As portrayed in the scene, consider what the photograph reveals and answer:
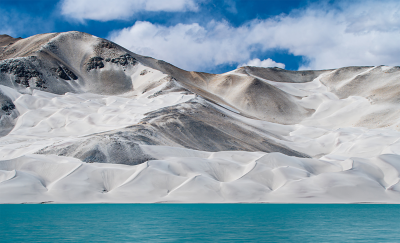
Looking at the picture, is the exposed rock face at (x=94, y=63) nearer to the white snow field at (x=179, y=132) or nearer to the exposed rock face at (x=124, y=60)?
the white snow field at (x=179, y=132)

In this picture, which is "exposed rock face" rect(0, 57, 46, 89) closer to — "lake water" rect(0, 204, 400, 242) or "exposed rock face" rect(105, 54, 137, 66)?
"exposed rock face" rect(105, 54, 137, 66)

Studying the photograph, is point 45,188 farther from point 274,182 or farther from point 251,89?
point 251,89

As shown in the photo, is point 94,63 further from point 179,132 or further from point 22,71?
point 179,132

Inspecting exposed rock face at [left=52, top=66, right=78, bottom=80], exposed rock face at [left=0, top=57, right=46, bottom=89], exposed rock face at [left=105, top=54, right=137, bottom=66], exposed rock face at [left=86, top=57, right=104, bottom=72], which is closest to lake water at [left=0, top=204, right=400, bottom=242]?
exposed rock face at [left=0, top=57, right=46, bottom=89]

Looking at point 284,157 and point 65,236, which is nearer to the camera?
point 65,236

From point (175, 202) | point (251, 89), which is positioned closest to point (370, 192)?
point (175, 202)

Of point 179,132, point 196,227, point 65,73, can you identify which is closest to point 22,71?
point 65,73
